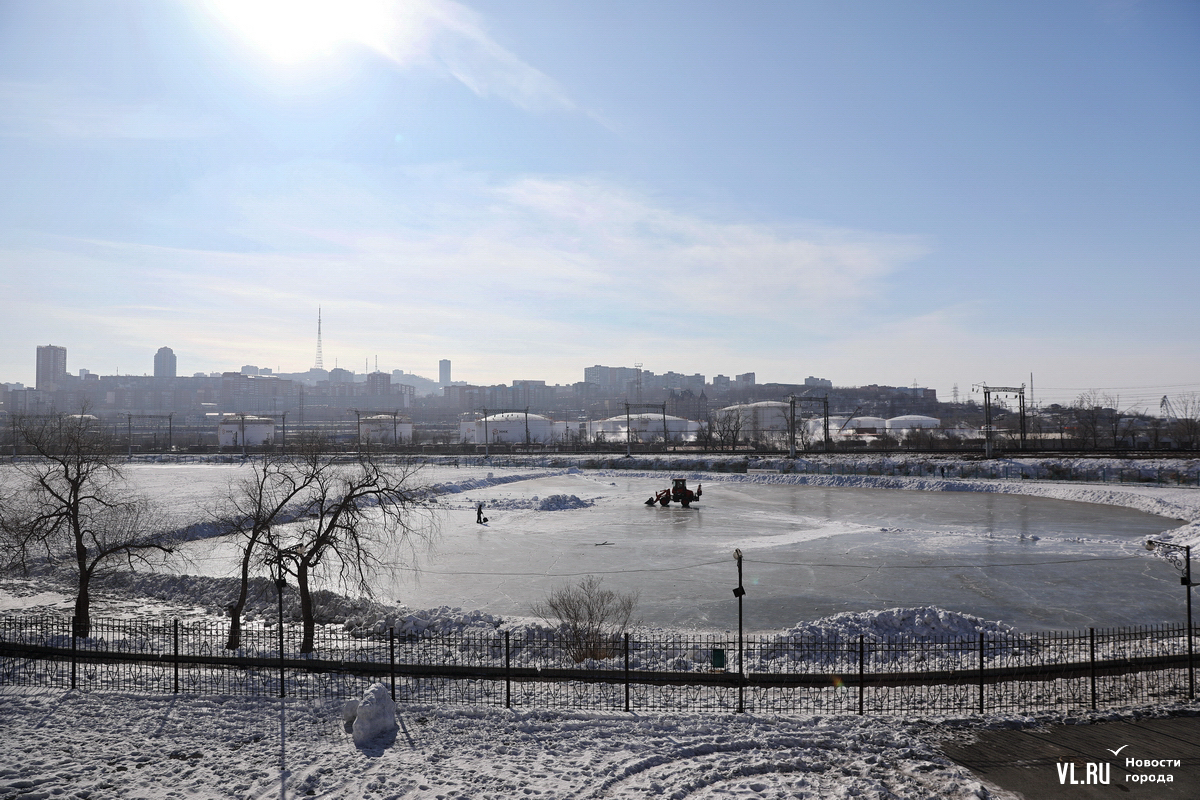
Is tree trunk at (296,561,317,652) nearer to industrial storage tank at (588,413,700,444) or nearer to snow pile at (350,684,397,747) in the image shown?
snow pile at (350,684,397,747)

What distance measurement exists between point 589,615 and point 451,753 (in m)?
7.97

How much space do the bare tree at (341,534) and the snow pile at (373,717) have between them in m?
6.84

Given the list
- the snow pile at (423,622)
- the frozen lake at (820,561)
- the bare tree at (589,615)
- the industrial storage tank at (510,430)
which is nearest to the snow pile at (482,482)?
the frozen lake at (820,561)

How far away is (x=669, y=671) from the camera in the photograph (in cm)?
1602

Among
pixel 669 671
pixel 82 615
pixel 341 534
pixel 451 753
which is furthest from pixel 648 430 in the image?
pixel 451 753

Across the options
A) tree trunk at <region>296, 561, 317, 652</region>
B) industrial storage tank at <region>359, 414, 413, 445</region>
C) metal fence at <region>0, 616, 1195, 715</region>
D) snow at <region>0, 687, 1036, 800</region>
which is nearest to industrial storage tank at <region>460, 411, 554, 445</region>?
industrial storage tank at <region>359, 414, 413, 445</region>

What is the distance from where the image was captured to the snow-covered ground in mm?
10266

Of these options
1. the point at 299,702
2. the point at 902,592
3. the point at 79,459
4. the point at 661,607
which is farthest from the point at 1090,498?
the point at 79,459

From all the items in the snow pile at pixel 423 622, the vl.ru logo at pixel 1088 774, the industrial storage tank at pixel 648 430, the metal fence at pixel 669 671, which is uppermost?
the industrial storage tank at pixel 648 430

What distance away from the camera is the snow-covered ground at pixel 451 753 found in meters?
10.3

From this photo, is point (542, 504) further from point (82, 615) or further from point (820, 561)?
point (82, 615)

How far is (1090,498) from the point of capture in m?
47.6

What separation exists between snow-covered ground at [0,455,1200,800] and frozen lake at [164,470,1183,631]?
7997mm

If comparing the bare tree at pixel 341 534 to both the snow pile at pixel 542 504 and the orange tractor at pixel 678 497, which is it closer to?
the snow pile at pixel 542 504
